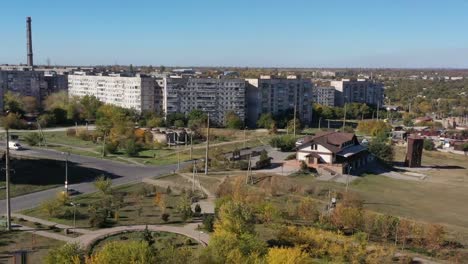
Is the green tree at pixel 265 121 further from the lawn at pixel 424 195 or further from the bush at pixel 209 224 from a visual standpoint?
the bush at pixel 209 224

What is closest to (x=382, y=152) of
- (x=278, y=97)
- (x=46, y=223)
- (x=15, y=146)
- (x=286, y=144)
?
(x=286, y=144)

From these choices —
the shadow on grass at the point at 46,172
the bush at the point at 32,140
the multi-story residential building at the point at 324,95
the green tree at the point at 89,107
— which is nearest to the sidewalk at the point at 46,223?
the shadow on grass at the point at 46,172

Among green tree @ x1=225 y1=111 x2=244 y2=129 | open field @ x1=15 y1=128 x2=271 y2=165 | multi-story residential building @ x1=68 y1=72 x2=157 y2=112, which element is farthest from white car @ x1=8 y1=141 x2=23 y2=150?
green tree @ x1=225 y1=111 x2=244 y2=129

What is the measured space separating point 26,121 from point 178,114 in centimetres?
2518

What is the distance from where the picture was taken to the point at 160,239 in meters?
30.0

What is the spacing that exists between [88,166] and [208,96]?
137 ft

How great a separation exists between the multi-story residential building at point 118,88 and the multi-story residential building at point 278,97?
58.8 feet

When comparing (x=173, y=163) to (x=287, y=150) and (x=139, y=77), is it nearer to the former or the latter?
(x=287, y=150)

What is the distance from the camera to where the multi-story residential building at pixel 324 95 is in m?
120

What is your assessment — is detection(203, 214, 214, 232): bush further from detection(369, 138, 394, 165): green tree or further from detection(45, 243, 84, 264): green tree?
detection(369, 138, 394, 165): green tree

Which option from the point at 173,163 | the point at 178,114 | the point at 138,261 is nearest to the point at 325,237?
the point at 138,261

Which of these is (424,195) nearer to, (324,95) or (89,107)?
(89,107)

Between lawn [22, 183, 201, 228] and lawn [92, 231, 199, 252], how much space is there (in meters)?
2.48

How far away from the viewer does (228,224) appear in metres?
27.3
